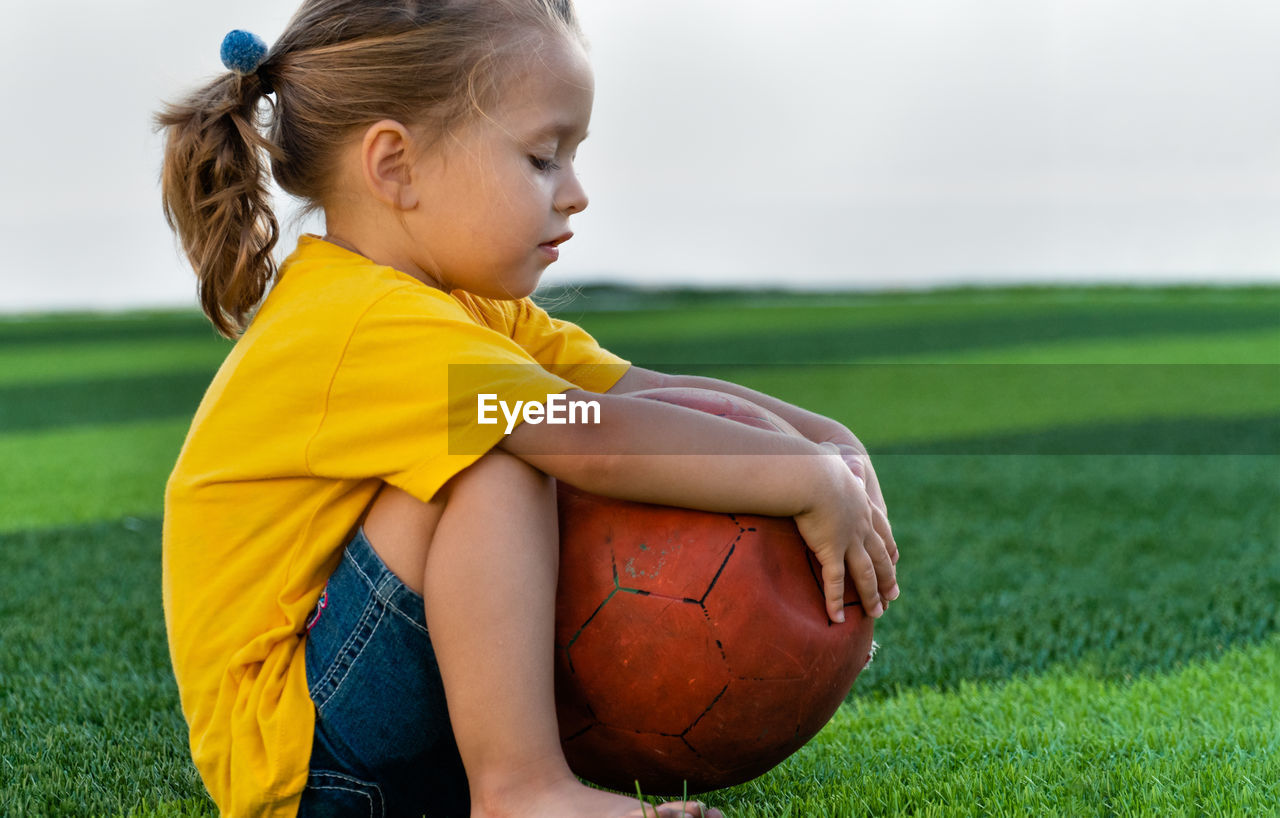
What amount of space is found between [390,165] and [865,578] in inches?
37.2

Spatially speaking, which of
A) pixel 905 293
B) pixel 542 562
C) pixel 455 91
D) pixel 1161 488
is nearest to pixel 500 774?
pixel 542 562

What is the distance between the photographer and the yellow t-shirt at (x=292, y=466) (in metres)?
1.70

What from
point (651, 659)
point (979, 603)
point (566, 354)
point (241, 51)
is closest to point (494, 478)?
point (651, 659)

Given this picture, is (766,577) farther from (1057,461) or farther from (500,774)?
(1057,461)

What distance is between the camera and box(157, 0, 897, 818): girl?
5.57ft

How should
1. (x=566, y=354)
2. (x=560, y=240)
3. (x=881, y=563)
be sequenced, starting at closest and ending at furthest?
(x=881, y=563) → (x=560, y=240) → (x=566, y=354)

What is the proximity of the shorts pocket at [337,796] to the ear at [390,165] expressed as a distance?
84cm

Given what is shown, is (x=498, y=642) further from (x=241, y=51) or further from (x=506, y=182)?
(x=241, y=51)

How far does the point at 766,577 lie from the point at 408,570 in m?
0.50

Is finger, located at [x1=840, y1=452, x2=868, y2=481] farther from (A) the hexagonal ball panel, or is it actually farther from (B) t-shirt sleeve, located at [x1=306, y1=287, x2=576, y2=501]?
(B) t-shirt sleeve, located at [x1=306, y1=287, x2=576, y2=501]

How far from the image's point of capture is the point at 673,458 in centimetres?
Result: 175

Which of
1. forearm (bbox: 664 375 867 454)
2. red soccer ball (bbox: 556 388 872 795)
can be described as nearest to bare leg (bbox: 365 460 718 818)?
red soccer ball (bbox: 556 388 872 795)

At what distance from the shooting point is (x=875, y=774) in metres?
2.12

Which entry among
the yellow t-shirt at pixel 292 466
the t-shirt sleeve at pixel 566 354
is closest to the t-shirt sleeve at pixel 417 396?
the yellow t-shirt at pixel 292 466
